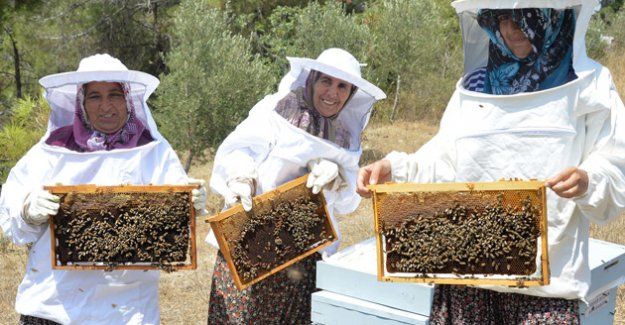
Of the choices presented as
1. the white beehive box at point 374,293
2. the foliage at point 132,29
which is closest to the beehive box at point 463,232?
the white beehive box at point 374,293

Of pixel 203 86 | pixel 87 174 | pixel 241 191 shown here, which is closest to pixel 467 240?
pixel 241 191

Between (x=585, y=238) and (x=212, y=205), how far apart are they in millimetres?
7679

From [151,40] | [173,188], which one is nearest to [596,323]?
[173,188]

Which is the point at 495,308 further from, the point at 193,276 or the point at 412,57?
the point at 412,57

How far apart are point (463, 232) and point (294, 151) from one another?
1.08m

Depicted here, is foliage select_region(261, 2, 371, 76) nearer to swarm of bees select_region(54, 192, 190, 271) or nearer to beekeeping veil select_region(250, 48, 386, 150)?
beekeeping veil select_region(250, 48, 386, 150)

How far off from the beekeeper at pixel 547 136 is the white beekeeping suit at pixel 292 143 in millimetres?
844

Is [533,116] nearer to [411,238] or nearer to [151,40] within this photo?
[411,238]

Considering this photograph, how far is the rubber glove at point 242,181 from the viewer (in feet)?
10.5

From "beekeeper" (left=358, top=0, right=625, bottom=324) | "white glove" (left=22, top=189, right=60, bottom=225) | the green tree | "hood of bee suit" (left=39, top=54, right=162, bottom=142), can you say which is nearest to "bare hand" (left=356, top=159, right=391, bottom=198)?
"beekeeper" (left=358, top=0, right=625, bottom=324)

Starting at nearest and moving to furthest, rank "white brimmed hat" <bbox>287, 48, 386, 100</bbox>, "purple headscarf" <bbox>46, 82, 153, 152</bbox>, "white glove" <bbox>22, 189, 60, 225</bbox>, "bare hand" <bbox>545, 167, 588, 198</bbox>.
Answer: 1. "bare hand" <bbox>545, 167, 588, 198</bbox>
2. "white glove" <bbox>22, 189, 60, 225</bbox>
3. "purple headscarf" <bbox>46, 82, 153, 152</bbox>
4. "white brimmed hat" <bbox>287, 48, 386, 100</bbox>

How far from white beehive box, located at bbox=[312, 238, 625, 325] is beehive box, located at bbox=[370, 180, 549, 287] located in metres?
0.67

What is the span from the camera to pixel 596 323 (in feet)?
10.3

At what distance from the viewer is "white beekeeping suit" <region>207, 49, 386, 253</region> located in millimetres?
3409
